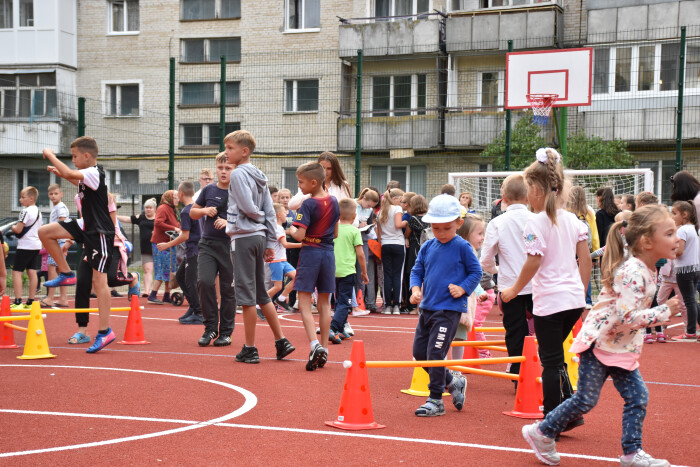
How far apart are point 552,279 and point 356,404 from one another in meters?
1.58

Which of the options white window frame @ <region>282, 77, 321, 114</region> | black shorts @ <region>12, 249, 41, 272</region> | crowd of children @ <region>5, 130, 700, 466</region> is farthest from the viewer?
white window frame @ <region>282, 77, 321, 114</region>

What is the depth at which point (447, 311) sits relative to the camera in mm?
6449

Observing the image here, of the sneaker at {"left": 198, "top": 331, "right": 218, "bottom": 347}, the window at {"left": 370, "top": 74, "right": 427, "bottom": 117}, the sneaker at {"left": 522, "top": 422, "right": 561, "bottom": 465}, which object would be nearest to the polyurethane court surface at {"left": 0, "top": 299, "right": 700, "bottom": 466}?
the sneaker at {"left": 522, "top": 422, "right": 561, "bottom": 465}

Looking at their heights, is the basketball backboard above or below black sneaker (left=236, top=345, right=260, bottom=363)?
above

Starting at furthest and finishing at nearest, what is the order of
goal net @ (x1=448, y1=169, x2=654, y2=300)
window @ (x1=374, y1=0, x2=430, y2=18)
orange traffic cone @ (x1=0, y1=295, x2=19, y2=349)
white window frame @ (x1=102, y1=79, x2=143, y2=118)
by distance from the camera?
white window frame @ (x1=102, y1=79, x2=143, y2=118) < window @ (x1=374, y1=0, x2=430, y2=18) < goal net @ (x1=448, y1=169, x2=654, y2=300) < orange traffic cone @ (x1=0, y1=295, x2=19, y2=349)

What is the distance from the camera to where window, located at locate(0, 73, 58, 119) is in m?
35.9

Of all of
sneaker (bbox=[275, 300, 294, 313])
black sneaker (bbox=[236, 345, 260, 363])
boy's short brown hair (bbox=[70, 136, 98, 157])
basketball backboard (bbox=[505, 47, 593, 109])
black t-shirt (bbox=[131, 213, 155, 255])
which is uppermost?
basketball backboard (bbox=[505, 47, 593, 109])

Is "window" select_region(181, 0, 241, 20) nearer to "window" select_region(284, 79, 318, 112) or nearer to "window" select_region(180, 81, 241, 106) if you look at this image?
"window" select_region(180, 81, 241, 106)

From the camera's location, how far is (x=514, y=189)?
7406 mm

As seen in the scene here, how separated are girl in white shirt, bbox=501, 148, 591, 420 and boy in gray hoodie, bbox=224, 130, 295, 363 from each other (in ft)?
11.2

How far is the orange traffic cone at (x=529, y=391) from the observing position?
6441 mm

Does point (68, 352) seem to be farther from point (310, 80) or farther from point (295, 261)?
point (310, 80)

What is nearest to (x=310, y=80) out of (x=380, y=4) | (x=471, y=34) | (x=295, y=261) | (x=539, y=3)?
(x=380, y=4)

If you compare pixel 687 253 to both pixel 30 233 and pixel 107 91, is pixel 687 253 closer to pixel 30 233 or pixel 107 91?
pixel 30 233
